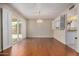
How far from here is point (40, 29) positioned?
15.0m

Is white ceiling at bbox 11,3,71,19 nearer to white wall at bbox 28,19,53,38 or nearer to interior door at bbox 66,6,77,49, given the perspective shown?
interior door at bbox 66,6,77,49

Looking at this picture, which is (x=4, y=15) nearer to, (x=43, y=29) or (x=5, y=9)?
(x=5, y=9)

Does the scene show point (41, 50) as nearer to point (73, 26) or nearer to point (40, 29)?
point (73, 26)

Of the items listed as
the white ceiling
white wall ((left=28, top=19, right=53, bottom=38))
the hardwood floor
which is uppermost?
the white ceiling

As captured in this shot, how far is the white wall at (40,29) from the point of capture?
14.8 metres

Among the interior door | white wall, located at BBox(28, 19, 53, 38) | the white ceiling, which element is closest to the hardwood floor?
the interior door

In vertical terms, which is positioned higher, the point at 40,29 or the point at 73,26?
the point at 73,26

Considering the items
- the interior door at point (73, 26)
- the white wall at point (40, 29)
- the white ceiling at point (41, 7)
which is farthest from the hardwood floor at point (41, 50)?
the white wall at point (40, 29)

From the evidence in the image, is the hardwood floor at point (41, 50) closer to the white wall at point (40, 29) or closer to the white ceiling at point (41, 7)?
the white ceiling at point (41, 7)

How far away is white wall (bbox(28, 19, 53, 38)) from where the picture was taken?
48.5 ft

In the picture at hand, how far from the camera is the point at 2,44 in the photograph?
591cm

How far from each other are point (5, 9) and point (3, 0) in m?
4.18

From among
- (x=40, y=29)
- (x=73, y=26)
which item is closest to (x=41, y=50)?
(x=73, y=26)

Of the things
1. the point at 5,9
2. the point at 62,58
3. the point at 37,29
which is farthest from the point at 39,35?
the point at 62,58
